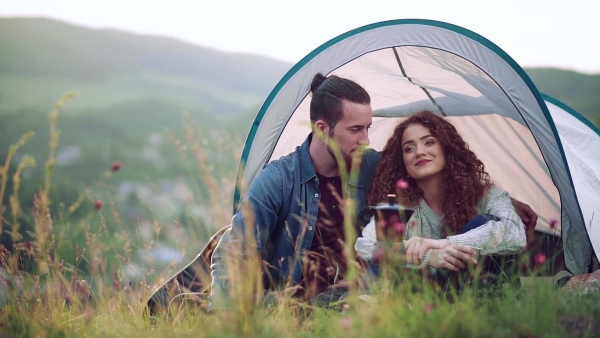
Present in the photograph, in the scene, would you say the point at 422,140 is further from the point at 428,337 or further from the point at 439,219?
the point at 428,337

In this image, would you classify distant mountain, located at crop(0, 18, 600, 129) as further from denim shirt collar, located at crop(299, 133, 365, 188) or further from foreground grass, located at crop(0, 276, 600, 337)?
foreground grass, located at crop(0, 276, 600, 337)

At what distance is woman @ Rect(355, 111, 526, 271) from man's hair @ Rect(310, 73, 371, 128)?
0.28 m

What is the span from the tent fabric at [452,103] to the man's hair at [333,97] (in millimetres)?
136

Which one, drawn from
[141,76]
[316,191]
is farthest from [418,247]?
[141,76]

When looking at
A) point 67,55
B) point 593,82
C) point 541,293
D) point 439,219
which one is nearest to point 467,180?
point 439,219

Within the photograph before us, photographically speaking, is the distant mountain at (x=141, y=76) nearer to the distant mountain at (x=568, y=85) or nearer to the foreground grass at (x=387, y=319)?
the distant mountain at (x=568, y=85)

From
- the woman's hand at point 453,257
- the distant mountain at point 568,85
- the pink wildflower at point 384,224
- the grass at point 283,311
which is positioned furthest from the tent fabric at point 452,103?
the distant mountain at point 568,85

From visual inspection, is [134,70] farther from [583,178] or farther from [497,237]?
[497,237]

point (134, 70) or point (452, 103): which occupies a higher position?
point (452, 103)

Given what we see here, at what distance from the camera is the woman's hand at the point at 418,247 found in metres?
2.85

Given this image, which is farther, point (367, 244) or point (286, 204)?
point (286, 204)

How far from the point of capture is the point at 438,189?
3443 mm

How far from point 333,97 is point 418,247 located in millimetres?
1014

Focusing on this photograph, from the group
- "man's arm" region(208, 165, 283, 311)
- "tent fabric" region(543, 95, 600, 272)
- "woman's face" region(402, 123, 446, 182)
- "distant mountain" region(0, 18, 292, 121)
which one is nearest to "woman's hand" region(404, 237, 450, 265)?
"woman's face" region(402, 123, 446, 182)
